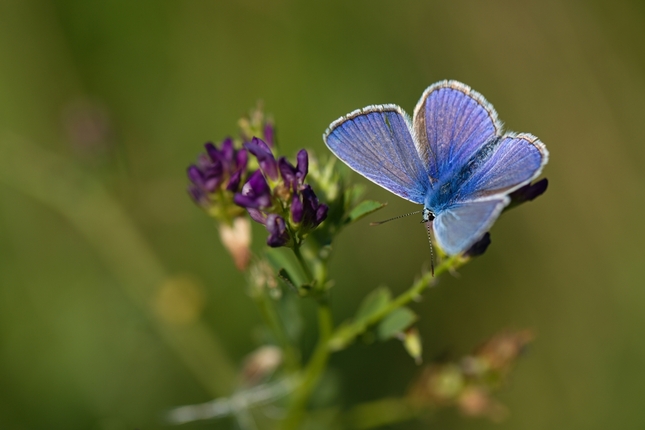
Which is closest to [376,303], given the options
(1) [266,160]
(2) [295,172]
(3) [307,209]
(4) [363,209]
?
(4) [363,209]

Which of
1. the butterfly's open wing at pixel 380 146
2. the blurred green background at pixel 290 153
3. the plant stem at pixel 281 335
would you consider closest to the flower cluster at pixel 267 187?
the butterfly's open wing at pixel 380 146

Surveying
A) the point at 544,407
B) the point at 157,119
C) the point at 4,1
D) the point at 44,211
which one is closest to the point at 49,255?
the point at 44,211

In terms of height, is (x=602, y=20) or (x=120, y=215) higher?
(x=120, y=215)

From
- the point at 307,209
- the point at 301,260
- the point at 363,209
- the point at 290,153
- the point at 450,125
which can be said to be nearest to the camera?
the point at 307,209

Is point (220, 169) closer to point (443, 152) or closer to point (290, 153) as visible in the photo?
point (443, 152)

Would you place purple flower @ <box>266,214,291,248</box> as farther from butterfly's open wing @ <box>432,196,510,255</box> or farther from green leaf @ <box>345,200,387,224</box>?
butterfly's open wing @ <box>432,196,510,255</box>

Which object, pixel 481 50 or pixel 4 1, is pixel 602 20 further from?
pixel 4 1

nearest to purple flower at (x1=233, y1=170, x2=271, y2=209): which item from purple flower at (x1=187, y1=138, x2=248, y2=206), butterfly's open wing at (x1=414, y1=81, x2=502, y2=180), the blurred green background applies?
purple flower at (x1=187, y1=138, x2=248, y2=206)
